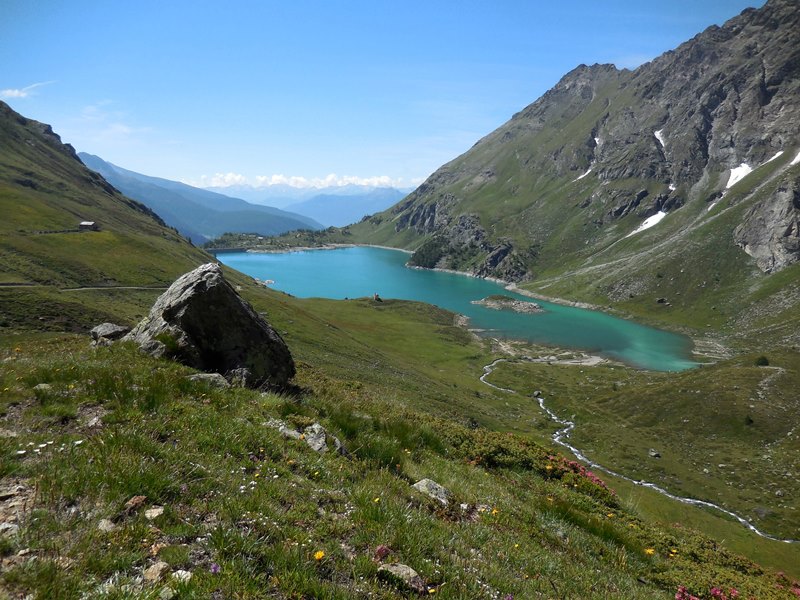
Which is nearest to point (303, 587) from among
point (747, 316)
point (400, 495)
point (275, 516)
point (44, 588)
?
point (275, 516)

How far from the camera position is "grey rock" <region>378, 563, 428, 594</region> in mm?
6048

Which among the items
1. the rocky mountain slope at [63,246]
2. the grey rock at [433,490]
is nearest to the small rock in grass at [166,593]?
the grey rock at [433,490]

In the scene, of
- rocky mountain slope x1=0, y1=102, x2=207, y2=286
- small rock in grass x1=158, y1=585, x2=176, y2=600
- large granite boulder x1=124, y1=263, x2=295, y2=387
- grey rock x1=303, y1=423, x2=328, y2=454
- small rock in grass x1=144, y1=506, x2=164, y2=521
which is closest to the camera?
small rock in grass x1=158, y1=585, x2=176, y2=600

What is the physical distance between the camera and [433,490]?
404 inches

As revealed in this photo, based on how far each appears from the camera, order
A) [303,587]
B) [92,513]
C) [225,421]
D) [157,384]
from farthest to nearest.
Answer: [157,384], [225,421], [92,513], [303,587]

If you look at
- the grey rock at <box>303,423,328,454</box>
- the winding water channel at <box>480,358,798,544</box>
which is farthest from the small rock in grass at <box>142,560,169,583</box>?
the winding water channel at <box>480,358,798,544</box>

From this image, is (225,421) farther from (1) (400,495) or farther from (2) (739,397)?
(2) (739,397)

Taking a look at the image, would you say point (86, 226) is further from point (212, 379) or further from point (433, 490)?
point (433, 490)

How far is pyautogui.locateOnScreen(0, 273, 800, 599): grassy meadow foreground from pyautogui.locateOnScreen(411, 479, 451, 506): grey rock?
277 mm

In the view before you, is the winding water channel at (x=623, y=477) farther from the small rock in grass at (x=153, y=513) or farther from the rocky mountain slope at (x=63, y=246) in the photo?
the rocky mountain slope at (x=63, y=246)

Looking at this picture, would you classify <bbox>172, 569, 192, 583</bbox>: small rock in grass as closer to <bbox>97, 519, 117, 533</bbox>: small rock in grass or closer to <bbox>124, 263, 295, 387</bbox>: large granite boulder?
<bbox>97, 519, 117, 533</bbox>: small rock in grass

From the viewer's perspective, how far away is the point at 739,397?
255 ft

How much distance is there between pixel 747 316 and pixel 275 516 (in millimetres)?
216421

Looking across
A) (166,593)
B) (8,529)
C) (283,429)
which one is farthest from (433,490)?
(8,529)
